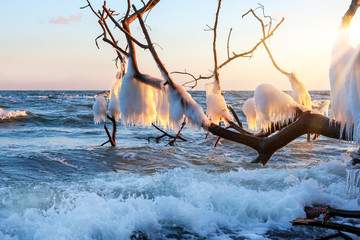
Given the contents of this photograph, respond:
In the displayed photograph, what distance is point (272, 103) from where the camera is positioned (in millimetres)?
4438

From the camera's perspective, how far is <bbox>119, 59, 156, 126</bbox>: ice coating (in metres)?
4.12

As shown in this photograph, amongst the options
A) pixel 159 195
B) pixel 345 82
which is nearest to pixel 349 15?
pixel 345 82

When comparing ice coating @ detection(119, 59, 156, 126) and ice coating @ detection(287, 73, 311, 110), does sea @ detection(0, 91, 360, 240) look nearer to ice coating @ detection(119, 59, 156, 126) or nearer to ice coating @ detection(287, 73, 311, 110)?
ice coating @ detection(119, 59, 156, 126)

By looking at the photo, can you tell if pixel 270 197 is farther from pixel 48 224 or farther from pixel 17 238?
pixel 17 238

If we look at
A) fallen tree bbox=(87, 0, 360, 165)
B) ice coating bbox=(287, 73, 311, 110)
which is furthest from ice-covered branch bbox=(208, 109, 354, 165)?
ice coating bbox=(287, 73, 311, 110)

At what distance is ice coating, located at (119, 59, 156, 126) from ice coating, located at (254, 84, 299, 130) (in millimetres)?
1291

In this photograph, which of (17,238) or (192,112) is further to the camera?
(192,112)

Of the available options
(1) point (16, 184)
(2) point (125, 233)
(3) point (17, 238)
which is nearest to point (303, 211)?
(2) point (125, 233)

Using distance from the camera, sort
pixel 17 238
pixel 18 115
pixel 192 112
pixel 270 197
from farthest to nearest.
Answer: pixel 18 115 → pixel 270 197 → pixel 192 112 → pixel 17 238

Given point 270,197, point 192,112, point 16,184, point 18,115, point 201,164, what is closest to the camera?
point 192,112

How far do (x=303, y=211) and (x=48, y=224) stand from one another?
2.60 m

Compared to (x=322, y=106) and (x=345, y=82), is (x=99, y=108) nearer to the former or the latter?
(x=322, y=106)

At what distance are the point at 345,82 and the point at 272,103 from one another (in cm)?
172

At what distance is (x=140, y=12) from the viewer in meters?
4.29
